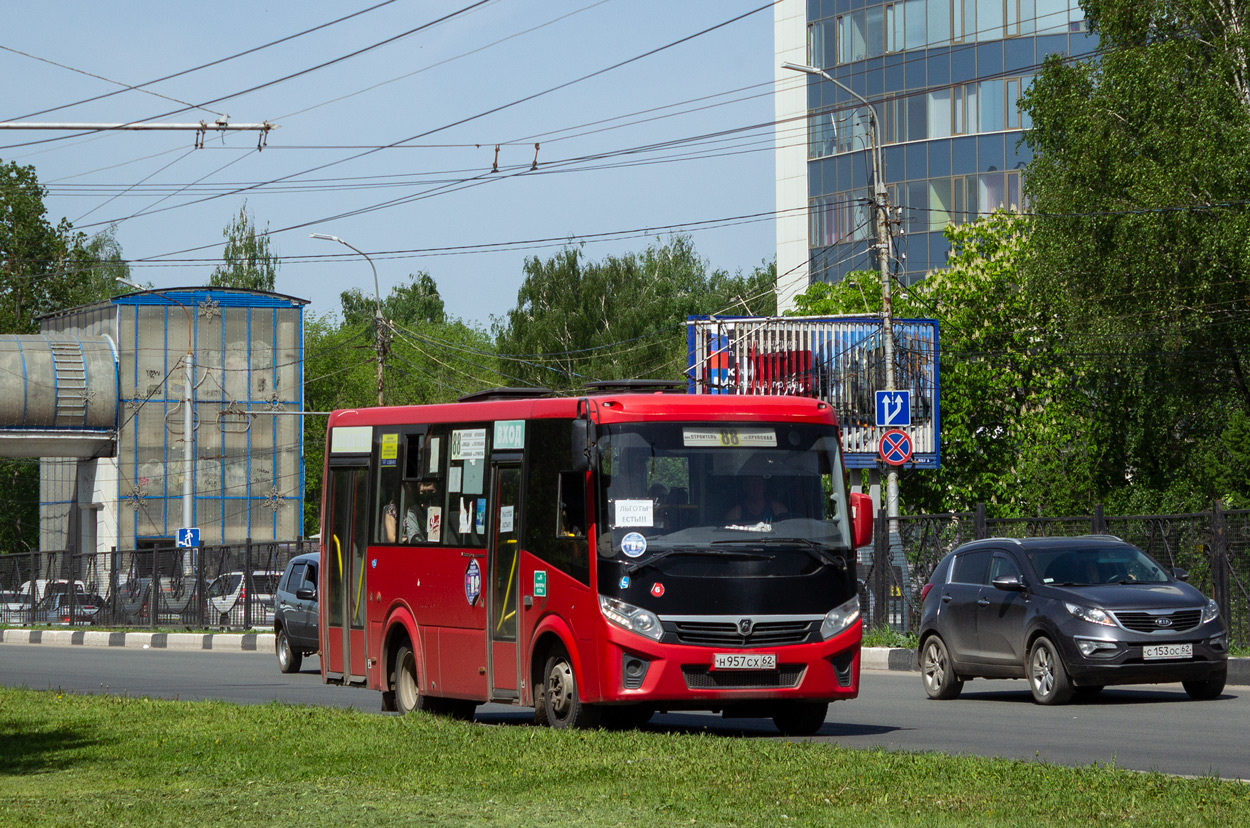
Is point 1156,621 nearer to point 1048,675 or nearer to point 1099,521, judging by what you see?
point 1048,675

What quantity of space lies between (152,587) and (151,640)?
4.80 m

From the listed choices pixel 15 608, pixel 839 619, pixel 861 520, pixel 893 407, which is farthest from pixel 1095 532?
pixel 15 608

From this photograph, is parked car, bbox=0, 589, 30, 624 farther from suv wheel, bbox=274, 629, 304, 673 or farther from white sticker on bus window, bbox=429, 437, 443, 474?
white sticker on bus window, bbox=429, 437, 443, 474

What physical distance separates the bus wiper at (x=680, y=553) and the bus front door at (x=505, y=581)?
1.45 m

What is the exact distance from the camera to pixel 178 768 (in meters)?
11.1

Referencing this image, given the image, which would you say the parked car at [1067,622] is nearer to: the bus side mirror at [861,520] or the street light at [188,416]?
the bus side mirror at [861,520]

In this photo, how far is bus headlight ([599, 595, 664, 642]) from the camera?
1279 centimetres

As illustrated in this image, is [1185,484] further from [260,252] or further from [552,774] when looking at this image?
[260,252]

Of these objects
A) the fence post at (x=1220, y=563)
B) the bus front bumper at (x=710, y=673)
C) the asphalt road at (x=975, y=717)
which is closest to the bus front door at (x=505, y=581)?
the asphalt road at (x=975, y=717)

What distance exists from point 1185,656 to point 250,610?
25.4 m

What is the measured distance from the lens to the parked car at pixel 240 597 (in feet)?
123

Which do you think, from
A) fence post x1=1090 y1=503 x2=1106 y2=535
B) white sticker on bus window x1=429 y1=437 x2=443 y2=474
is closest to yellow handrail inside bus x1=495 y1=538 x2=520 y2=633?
white sticker on bus window x1=429 y1=437 x2=443 y2=474

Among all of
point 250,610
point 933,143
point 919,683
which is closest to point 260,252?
point 933,143

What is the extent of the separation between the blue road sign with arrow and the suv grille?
11.3m
